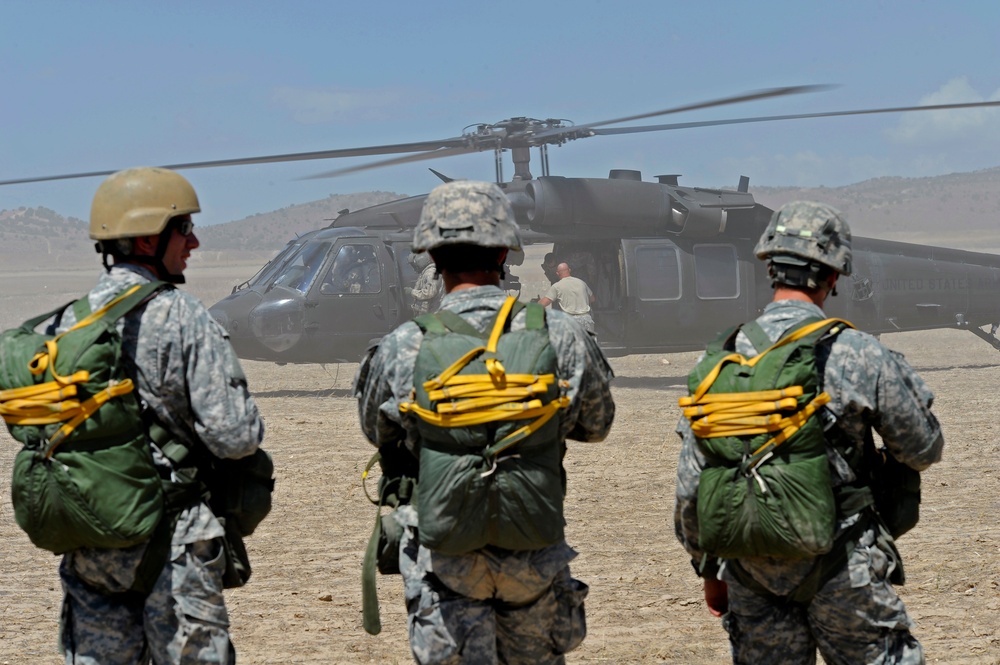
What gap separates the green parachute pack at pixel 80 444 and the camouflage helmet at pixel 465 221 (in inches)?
31.8

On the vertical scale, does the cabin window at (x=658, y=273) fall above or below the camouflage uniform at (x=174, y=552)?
below

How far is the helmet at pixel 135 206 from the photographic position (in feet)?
10.3

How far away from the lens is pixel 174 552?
3.01 meters

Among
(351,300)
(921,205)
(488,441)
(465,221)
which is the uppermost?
(465,221)

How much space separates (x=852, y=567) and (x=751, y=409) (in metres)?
0.50

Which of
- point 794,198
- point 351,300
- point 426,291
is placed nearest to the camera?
point 426,291

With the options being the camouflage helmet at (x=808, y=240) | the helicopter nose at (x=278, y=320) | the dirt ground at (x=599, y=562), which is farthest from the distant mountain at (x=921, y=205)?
the camouflage helmet at (x=808, y=240)

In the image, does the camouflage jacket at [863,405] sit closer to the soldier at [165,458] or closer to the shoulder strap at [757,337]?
the shoulder strap at [757,337]

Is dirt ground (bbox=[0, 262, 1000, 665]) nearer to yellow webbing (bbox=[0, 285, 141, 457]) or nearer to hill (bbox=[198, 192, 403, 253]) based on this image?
yellow webbing (bbox=[0, 285, 141, 457])

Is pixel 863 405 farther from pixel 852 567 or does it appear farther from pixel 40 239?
pixel 40 239

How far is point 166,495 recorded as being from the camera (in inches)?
119

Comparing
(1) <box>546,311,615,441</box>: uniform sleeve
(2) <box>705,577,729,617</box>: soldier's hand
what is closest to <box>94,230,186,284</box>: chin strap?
(1) <box>546,311,615,441</box>: uniform sleeve

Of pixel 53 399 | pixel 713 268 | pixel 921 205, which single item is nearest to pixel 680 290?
pixel 713 268

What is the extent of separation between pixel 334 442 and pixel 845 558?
751cm
